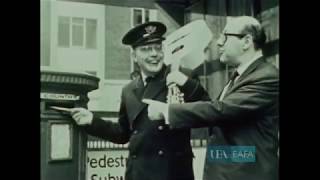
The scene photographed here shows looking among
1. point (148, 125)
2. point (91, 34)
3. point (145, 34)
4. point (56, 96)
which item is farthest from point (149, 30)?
point (56, 96)

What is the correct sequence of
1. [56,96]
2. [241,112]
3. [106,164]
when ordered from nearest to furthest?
[56,96] → [106,164] → [241,112]

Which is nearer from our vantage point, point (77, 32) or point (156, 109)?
point (77, 32)

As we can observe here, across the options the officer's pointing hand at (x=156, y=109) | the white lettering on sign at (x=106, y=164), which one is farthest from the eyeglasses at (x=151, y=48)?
the white lettering on sign at (x=106, y=164)

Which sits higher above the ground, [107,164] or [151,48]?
[151,48]

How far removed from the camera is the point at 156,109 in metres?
4.19

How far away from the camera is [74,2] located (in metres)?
4.10

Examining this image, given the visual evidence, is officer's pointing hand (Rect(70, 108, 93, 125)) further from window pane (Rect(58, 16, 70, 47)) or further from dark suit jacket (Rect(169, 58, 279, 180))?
dark suit jacket (Rect(169, 58, 279, 180))

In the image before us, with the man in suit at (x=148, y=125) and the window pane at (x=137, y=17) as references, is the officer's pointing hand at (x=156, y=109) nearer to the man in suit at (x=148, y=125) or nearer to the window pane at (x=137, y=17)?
the man in suit at (x=148, y=125)

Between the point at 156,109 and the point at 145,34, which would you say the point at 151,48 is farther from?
the point at 156,109

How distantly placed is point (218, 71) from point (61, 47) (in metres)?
1.04

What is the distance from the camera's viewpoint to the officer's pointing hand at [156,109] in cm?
419

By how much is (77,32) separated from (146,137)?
0.80m
